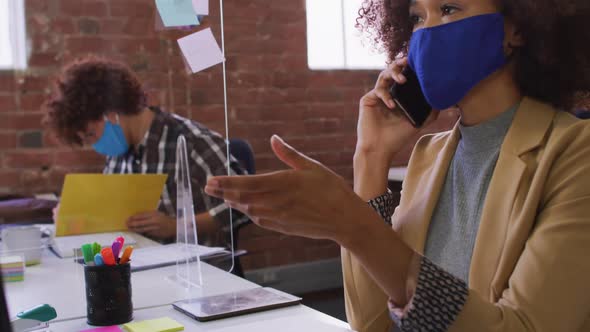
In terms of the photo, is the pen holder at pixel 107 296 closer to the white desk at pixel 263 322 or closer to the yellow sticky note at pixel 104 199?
the white desk at pixel 263 322

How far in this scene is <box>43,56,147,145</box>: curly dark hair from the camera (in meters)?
1.98

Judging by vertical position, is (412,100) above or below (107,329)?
above

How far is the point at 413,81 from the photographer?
1413mm

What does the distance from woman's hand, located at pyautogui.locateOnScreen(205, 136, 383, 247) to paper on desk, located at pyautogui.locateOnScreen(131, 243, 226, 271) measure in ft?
2.58

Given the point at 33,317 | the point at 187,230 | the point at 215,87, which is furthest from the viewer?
the point at 215,87

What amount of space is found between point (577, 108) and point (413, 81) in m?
0.33

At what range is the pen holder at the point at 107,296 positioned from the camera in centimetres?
111

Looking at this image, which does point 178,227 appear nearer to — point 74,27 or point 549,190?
point 74,27

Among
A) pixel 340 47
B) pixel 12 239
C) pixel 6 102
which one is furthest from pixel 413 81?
pixel 340 47

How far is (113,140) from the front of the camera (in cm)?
200

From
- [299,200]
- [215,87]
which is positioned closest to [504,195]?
[299,200]

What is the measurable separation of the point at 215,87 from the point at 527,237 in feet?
3.23

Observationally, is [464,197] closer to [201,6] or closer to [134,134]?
[201,6]

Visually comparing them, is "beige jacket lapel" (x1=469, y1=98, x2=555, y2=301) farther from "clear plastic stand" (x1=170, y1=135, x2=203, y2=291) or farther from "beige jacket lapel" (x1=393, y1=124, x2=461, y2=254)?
"clear plastic stand" (x1=170, y1=135, x2=203, y2=291)
